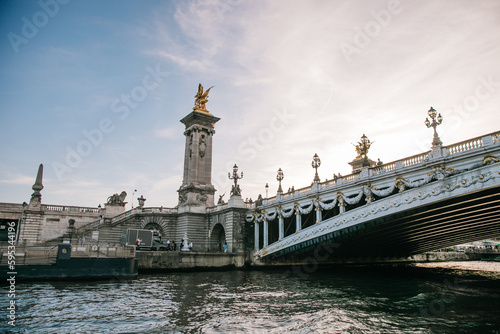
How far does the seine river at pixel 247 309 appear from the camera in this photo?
12109 mm

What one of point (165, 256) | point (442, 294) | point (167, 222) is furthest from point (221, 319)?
point (167, 222)

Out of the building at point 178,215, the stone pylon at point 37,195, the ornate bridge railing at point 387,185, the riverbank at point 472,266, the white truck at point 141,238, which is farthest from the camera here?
the stone pylon at point 37,195

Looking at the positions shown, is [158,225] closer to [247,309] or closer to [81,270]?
[81,270]

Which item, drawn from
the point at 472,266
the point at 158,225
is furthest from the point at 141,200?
the point at 472,266

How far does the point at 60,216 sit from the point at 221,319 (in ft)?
137

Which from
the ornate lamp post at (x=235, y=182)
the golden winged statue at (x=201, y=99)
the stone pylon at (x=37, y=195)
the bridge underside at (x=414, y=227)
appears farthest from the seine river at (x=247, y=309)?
the golden winged statue at (x=201, y=99)

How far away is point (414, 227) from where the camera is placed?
33875mm

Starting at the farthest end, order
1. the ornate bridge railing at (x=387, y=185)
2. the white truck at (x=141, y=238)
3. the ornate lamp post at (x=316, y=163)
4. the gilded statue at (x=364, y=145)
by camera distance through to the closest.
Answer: the white truck at (x=141, y=238), the ornate lamp post at (x=316, y=163), the gilded statue at (x=364, y=145), the ornate bridge railing at (x=387, y=185)

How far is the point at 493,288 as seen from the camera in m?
22.8

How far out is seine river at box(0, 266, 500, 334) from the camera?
12.1 meters

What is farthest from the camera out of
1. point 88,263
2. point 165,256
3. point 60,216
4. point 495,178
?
point 60,216

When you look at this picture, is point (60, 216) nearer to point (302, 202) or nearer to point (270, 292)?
point (302, 202)

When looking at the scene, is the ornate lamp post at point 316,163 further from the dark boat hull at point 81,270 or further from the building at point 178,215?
the dark boat hull at point 81,270

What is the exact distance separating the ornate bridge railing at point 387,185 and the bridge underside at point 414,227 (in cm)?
102
